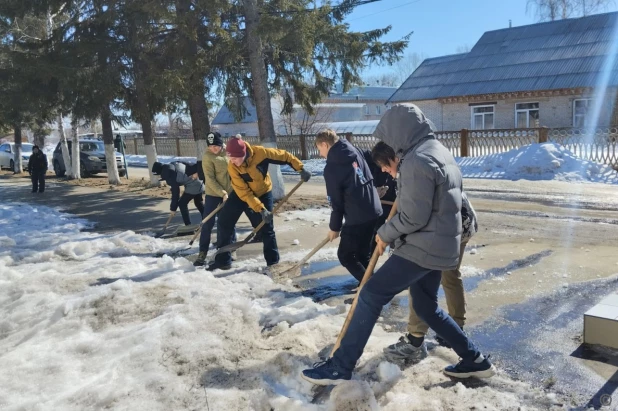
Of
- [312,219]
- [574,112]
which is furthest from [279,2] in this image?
[574,112]

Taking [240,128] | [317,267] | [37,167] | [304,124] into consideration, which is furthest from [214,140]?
[240,128]

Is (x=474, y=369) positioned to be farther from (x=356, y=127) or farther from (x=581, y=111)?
(x=356, y=127)

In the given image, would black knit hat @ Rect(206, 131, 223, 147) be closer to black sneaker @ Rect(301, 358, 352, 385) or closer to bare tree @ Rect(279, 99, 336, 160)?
black sneaker @ Rect(301, 358, 352, 385)

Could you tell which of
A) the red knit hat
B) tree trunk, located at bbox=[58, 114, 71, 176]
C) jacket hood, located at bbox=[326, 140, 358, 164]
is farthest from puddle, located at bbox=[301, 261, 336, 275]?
tree trunk, located at bbox=[58, 114, 71, 176]

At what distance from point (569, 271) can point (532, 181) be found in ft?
30.0

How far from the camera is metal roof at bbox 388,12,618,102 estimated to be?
2420cm

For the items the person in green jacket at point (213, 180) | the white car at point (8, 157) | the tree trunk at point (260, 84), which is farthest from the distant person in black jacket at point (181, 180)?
the white car at point (8, 157)

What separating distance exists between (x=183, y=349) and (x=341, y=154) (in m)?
2.11

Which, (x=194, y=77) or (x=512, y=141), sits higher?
(x=194, y=77)

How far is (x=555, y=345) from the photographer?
400 cm

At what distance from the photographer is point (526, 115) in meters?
25.3

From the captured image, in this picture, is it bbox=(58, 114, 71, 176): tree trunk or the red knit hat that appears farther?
bbox=(58, 114, 71, 176): tree trunk

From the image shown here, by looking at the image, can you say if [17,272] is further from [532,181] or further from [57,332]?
[532,181]

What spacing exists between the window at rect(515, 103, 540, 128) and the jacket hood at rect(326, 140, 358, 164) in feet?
74.6
